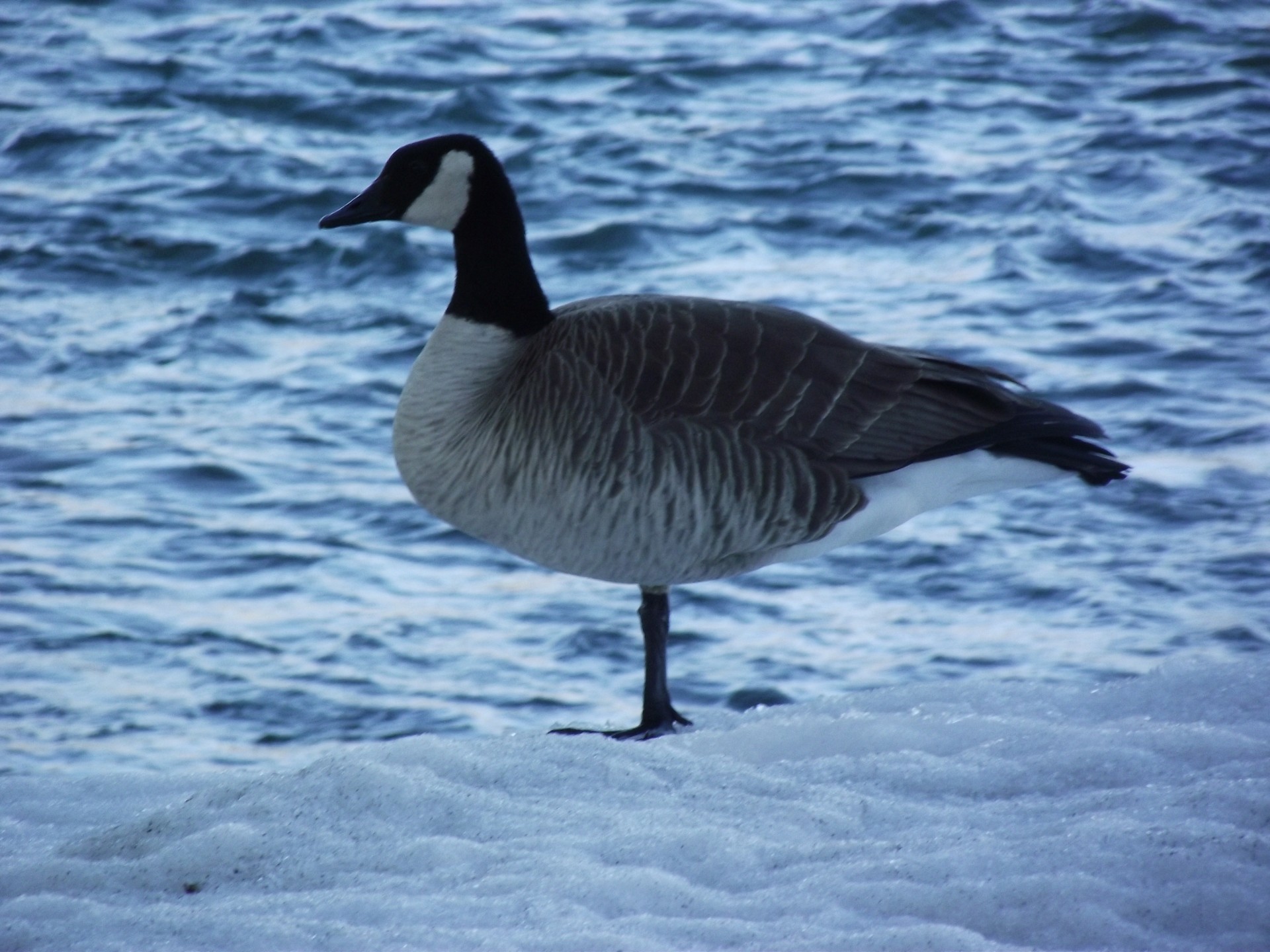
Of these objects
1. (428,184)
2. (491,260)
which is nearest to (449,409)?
(491,260)

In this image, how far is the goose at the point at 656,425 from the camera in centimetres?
541

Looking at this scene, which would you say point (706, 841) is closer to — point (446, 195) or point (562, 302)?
point (446, 195)

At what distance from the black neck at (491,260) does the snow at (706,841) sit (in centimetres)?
165

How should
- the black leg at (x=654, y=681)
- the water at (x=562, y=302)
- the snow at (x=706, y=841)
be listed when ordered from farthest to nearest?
the water at (x=562, y=302), the black leg at (x=654, y=681), the snow at (x=706, y=841)

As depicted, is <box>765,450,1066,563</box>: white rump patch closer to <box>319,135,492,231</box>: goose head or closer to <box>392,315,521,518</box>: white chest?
<box>392,315,521,518</box>: white chest

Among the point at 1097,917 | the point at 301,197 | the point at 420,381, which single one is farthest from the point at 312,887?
the point at 301,197

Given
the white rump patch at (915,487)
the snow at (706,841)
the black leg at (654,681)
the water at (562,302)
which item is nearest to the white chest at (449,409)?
the black leg at (654,681)

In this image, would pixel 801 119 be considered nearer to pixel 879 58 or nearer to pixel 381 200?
pixel 879 58

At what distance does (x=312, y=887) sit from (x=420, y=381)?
2.22m

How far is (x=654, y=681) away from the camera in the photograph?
5.64 m

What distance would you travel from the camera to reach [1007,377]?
5945 millimetres

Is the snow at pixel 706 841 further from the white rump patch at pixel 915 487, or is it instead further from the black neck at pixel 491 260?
the black neck at pixel 491 260

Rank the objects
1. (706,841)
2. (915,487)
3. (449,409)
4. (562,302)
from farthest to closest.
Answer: (562,302)
(915,487)
(449,409)
(706,841)

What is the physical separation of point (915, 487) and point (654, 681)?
1220 mm
